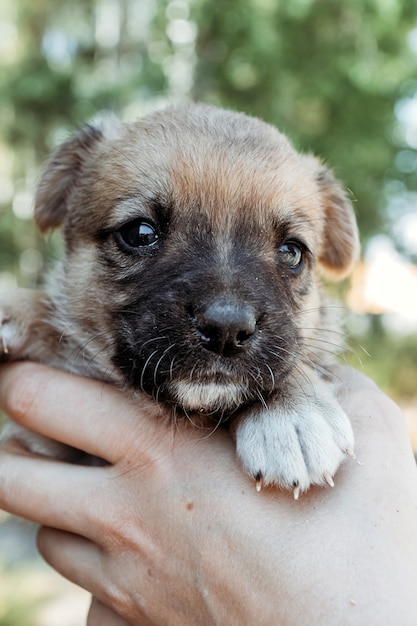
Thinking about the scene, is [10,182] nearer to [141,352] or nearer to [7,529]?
[7,529]

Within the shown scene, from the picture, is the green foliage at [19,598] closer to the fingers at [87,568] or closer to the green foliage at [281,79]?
the green foliage at [281,79]

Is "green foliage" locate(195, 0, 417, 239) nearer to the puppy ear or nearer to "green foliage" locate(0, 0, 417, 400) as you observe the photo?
"green foliage" locate(0, 0, 417, 400)

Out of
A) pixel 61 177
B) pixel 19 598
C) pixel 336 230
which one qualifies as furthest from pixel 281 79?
pixel 19 598

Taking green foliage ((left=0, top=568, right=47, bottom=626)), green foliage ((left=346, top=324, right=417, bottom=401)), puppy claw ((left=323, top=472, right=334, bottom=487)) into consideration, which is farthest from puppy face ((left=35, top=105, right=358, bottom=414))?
green foliage ((left=346, top=324, right=417, bottom=401))

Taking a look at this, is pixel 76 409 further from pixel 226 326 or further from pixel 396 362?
pixel 396 362

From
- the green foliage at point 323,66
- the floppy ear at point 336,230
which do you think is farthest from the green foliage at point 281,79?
the floppy ear at point 336,230

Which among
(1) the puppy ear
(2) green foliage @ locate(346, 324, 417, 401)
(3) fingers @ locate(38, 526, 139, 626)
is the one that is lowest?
(2) green foliage @ locate(346, 324, 417, 401)
